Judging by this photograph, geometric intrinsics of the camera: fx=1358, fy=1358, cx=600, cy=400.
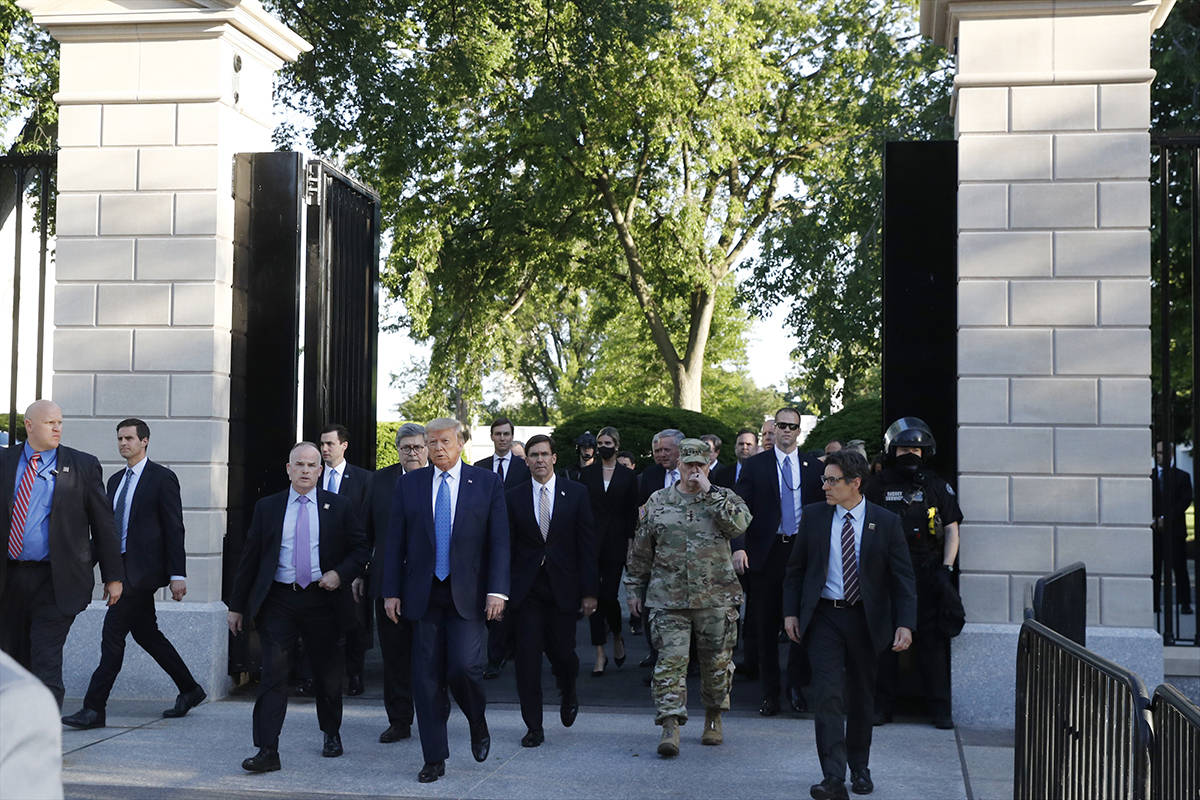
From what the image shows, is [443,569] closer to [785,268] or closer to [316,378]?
[316,378]

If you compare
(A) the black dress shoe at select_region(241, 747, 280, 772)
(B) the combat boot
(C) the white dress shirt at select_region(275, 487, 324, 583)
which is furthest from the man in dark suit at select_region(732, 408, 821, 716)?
(A) the black dress shoe at select_region(241, 747, 280, 772)

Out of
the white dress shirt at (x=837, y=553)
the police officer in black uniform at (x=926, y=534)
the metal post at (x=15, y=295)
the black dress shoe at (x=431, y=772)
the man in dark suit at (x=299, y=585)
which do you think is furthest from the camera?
the metal post at (x=15, y=295)

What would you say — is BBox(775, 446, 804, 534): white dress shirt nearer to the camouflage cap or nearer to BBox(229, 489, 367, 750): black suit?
the camouflage cap

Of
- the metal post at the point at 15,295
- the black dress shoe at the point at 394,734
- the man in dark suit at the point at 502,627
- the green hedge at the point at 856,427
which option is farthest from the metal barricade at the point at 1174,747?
the green hedge at the point at 856,427

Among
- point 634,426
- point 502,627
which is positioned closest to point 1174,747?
point 502,627

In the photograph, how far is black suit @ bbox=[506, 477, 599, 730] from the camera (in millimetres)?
8531

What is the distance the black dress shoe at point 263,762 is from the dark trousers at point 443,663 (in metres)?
0.80

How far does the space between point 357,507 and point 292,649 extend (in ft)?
5.79

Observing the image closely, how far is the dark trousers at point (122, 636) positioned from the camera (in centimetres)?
846

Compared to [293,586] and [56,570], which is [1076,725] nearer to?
[293,586]

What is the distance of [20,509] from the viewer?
24.7 feet

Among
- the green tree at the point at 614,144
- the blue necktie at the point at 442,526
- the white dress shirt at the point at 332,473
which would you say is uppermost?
the green tree at the point at 614,144

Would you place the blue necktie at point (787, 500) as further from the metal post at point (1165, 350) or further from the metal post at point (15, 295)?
the metal post at point (15, 295)

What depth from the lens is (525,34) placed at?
940 inches
